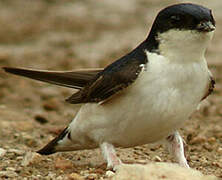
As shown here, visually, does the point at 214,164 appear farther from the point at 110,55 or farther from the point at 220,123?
the point at 110,55

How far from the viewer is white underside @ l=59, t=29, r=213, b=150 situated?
4703 mm

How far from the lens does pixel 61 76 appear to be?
5.45 m

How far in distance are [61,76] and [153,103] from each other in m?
1.02

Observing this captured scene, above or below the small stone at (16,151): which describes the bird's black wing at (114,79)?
above

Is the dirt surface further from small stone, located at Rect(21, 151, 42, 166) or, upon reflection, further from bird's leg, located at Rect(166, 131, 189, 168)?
bird's leg, located at Rect(166, 131, 189, 168)

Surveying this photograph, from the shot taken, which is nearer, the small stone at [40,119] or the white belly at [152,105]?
the white belly at [152,105]

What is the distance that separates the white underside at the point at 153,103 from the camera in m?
4.70

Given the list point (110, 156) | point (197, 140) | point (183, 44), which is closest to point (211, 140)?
point (197, 140)

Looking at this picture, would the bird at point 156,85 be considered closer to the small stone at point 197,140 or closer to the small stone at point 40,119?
the small stone at point 197,140

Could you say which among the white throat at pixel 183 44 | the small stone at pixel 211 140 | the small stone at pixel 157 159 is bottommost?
the small stone at pixel 211 140

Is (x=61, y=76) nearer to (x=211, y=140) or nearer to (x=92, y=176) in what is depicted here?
(x=92, y=176)

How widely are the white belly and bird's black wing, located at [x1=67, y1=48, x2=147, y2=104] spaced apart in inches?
2.0

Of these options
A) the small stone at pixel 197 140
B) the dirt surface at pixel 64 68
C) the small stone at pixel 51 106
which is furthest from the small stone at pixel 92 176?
the small stone at pixel 51 106

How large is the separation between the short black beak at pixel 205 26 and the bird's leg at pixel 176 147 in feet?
3.64
